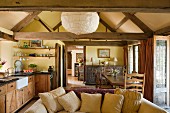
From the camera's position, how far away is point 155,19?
5121mm

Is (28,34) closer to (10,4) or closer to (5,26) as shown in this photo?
(5,26)

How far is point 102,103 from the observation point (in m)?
3.50

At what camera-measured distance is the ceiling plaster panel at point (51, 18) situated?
7113mm

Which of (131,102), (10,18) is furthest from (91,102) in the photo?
(10,18)

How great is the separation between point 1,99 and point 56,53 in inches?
135

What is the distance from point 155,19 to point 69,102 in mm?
3463

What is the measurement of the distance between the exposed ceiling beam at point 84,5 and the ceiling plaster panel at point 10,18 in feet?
10.5

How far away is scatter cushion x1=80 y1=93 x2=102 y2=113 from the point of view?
3.36 metres

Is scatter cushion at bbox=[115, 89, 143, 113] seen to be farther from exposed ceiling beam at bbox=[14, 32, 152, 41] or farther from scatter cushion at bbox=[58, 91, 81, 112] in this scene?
exposed ceiling beam at bbox=[14, 32, 152, 41]

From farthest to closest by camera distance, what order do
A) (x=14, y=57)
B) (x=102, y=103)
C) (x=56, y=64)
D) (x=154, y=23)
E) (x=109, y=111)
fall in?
(x=56, y=64), (x=14, y=57), (x=154, y=23), (x=102, y=103), (x=109, y=111)

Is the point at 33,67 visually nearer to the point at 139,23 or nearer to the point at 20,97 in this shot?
the point at 20,97

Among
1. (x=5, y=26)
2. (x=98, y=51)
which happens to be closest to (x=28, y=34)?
(x=5, y=26)

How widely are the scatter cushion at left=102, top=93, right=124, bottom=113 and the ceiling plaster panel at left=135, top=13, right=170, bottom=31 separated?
2556 mm

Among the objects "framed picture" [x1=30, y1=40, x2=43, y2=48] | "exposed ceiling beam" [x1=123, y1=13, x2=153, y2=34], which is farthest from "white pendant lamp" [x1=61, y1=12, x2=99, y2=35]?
"framed picture" [x1=30, y1=40, x2=43, y2=48]
